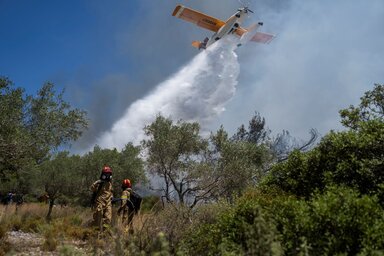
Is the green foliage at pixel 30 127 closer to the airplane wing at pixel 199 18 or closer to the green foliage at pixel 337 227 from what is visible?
the green foliage at pixel 337 227

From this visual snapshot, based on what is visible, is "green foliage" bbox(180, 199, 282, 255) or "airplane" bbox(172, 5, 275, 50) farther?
"airplane" bbox(172, 5, 275, 50)

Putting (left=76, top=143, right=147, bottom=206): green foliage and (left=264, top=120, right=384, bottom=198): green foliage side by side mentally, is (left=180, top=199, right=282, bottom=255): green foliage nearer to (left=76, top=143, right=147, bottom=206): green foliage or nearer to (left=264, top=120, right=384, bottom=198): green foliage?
(left=264, top=120, right=384, bottom=198): green foliage

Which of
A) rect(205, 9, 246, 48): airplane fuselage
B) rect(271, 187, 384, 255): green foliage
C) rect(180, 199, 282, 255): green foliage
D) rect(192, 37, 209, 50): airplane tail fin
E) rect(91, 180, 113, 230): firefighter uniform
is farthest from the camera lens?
rect(192, 37, 209, 50): airplane tail fin

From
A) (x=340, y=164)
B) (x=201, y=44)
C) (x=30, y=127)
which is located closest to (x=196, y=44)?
(x=201, y=44)

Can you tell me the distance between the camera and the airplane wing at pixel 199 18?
33656 mm

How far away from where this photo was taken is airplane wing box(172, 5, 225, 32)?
3366cm

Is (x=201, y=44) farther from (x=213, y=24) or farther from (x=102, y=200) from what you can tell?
(x=102, y=200)

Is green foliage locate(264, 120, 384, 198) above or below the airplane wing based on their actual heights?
below

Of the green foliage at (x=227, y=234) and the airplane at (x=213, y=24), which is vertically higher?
the airplane at (x=213, y=24)

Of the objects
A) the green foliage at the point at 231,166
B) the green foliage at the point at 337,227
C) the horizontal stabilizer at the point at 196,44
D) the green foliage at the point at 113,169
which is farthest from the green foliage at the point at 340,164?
the horizontal stabilizer at the point at 196,44

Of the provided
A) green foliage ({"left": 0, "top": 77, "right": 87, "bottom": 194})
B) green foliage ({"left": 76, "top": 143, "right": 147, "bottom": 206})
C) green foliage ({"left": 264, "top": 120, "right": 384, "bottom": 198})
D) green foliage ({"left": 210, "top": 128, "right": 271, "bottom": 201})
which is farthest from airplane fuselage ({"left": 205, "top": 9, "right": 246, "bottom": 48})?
green foliage ({"left": 264, "top": 120, "right": 384, "bottom": 198})

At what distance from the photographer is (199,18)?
34094mm

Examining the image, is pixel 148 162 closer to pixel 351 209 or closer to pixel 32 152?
pixel 32 152

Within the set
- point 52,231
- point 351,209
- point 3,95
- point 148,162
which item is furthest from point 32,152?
point 148,162
